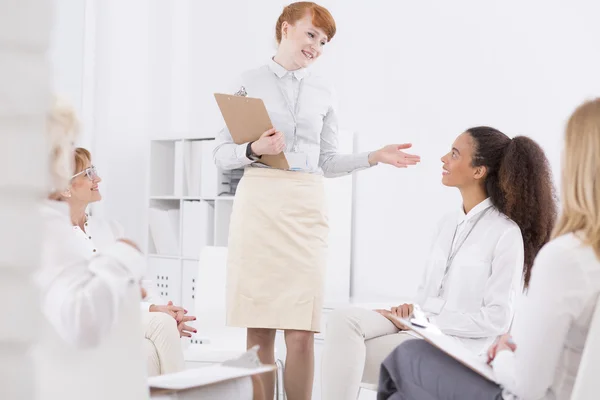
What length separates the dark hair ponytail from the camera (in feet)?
8.96

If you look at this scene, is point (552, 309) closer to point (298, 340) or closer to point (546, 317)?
point (546, 317)

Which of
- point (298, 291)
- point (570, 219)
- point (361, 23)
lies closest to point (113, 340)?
point (570, 219)

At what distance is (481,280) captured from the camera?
266cm

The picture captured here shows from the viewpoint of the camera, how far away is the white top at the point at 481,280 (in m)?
2.59

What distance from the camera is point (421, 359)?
77.5 inches

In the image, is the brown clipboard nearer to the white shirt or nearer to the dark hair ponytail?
the dark hair ponytail

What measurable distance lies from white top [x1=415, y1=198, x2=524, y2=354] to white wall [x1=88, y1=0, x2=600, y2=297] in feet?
4.90

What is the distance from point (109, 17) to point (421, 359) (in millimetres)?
4209

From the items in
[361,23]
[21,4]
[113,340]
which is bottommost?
[113,340]

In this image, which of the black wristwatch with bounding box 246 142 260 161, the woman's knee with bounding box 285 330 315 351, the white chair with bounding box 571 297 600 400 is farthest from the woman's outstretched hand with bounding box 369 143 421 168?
the white chair with bounding box 571 297 600 400

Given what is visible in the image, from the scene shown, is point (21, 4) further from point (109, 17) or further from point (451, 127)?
point (109, 17)

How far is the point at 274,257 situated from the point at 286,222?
5.5 inches

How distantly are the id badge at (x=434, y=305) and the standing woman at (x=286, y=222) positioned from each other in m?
0.43

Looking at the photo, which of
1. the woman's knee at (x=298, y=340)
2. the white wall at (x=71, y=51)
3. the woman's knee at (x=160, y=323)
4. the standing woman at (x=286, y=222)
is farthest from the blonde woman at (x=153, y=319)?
the white wall at (x=71, y=51)
